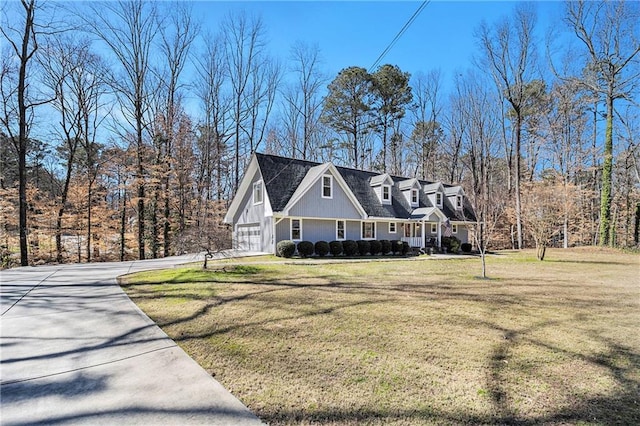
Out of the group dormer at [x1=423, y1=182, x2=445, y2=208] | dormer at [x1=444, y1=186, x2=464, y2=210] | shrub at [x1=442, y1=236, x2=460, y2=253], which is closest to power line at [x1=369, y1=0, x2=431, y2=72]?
shrub at [x1=442, y1=236, x2=460, y2=253]

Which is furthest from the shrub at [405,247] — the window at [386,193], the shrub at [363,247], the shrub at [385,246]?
the window at [386,193]

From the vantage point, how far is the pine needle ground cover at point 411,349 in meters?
3.04

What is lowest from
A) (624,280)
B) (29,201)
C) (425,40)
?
(624,280)

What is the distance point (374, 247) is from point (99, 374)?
18.0 meters

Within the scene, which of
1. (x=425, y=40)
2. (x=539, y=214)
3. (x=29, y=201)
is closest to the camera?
(x=425, y=40)

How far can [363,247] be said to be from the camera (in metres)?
20.0

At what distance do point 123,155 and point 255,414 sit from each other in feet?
75.4

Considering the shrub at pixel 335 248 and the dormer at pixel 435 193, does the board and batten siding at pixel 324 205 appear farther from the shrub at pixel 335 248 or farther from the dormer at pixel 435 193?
the dormer at pixel 435 193

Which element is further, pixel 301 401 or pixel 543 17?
pixel 543 17

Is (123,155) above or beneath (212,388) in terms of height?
above

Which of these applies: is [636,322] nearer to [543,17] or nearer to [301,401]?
[301,401]

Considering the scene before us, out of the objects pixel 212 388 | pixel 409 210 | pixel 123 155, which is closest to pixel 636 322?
pixel 212 388

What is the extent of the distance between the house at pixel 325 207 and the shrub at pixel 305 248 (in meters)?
0.91

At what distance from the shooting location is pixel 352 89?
28.8m
